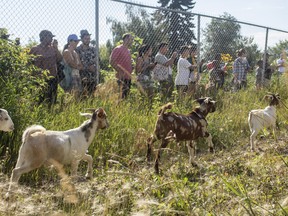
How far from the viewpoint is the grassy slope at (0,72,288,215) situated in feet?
9.29

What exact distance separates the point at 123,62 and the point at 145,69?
2.32ft

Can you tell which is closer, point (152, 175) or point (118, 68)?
point (152, 175)

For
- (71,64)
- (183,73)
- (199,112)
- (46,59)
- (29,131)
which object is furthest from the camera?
(183,73)

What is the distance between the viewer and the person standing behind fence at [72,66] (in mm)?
7465

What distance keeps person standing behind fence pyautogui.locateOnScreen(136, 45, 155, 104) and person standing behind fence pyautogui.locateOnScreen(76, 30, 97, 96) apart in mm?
1032

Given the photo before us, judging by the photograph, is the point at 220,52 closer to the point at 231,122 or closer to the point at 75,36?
the point at 231,122

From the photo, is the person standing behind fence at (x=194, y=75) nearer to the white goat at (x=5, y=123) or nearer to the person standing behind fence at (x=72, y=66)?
the person standing behind fence at (x=72, y=66)

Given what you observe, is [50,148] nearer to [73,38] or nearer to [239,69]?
[73,38]

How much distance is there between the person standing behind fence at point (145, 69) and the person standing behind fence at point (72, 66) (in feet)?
4.40

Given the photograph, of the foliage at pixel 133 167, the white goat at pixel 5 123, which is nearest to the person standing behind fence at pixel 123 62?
the foliage at pixel 133 167

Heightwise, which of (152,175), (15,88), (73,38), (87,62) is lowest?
(152,175)

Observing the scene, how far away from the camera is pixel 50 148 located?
4645mm

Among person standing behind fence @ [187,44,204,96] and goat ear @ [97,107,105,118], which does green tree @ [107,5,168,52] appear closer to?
person standing behind fence @ [187,44,204,96]

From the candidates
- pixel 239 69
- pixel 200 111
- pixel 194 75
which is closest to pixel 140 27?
pixel 194 75
